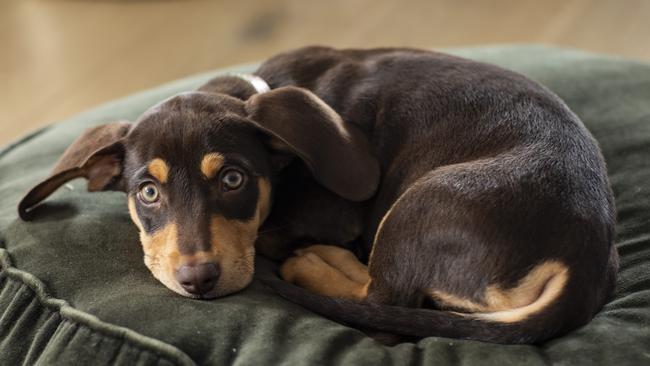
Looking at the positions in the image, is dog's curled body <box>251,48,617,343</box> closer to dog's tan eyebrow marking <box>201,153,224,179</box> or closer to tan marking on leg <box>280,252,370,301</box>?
tan marking on leg <box>280,252,370,301</box>

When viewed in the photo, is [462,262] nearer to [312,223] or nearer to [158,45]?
[312,223]

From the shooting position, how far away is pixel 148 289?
88.9 inches

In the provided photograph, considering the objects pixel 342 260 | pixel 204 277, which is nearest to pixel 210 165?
pixel 204 277

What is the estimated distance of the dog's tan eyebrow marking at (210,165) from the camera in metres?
2.33

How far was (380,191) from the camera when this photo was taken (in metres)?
2.62

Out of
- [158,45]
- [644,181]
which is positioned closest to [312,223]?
[644,181]

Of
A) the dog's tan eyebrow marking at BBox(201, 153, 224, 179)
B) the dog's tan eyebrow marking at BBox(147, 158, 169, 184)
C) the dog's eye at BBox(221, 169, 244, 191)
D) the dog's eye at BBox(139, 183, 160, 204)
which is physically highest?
the dog's tan eyebrow marking at BBox(201, 153, 224, 179)

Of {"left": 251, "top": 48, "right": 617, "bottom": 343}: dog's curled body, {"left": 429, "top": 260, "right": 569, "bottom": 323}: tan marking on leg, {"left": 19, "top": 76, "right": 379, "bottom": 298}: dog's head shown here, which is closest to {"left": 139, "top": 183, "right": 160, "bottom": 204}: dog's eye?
{"left": 19, "top": 76, "right": 379, "bottom": 298}: dog's head

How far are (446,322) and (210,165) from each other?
31.7 inches

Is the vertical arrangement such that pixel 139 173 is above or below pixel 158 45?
above

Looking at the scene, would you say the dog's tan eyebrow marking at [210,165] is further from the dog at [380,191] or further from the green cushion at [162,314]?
the green cushion at [162,314]

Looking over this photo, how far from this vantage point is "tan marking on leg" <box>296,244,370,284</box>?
8.41 feet

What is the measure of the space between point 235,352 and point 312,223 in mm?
733

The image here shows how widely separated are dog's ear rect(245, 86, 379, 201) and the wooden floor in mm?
2999
